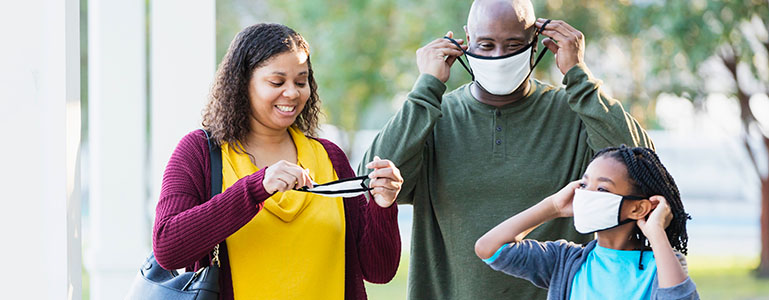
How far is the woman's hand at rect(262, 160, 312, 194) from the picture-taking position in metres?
2.51

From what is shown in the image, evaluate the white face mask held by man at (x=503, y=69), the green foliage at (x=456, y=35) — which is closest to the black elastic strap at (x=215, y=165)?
the white face mask held by man at (x=503, y=69)

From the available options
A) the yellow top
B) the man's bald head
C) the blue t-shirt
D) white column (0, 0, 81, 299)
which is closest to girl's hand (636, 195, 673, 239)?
the blue t-shirt

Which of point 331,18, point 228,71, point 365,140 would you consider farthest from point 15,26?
point 365,140

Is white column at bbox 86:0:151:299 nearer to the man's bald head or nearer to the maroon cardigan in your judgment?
the maroon cardigan

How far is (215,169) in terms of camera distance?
2.74m

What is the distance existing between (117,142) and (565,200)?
3.27 meters

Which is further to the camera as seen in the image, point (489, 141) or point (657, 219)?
point (489, 141)

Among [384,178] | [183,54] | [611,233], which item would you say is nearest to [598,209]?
[611,233]

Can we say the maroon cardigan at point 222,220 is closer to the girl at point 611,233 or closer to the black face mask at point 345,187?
the black face mask at point 345,187

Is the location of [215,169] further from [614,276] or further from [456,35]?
[456,35]

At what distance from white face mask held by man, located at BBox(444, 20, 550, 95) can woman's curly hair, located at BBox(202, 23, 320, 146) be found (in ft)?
2.22

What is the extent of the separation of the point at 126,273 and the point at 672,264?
3718 mm

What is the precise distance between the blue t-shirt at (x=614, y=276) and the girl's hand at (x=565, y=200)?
0.49ft

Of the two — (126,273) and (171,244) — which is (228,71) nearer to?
(171,244)
